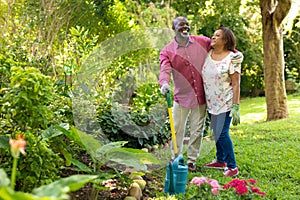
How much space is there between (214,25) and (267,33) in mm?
4851

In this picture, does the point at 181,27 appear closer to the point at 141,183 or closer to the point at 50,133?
the point at 141,183

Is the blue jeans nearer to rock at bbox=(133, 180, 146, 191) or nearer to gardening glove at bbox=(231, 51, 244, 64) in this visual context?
gardening glove at bbox=(231, 51, 244, 64)

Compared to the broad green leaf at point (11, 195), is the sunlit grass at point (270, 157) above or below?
below

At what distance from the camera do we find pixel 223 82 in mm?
3502

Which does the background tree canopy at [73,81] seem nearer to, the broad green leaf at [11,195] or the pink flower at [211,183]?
the pink flower at [211,183]

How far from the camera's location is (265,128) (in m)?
6.14

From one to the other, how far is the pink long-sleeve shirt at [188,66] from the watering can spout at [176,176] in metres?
0.74

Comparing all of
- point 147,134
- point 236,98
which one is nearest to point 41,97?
point 236,98

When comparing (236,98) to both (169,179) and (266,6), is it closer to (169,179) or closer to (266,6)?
(169,179)

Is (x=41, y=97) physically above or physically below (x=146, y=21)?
below

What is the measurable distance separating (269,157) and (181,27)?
178 centimetres

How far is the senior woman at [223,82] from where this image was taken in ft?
11.3

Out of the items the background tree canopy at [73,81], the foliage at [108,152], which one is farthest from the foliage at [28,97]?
the foliage at [108,152]

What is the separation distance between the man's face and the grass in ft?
4.04
